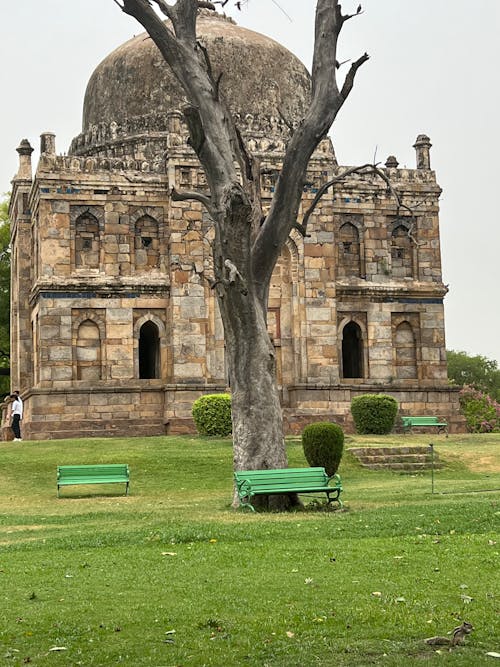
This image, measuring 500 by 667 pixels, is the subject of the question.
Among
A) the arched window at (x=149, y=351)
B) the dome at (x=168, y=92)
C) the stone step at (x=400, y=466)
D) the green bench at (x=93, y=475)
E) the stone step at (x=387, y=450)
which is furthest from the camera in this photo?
the dome at (x=168, y=92)

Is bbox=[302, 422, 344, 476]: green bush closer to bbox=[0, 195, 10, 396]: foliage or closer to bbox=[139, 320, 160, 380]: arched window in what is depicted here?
bbox=[139, 320, 160, 380]: arched window

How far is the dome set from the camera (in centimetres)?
3328

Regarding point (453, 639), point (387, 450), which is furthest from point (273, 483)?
point (387, 450)

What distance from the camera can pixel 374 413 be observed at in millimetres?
28672

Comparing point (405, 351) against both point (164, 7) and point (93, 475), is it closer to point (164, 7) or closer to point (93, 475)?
point (93, 475)

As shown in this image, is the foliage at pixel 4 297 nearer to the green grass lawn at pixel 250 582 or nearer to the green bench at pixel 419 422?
the green bench at pixel 419 422

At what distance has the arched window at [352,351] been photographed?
108ft

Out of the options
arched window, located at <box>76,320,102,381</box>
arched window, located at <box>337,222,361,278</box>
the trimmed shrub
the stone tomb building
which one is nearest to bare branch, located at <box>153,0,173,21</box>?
the trimmed shrub

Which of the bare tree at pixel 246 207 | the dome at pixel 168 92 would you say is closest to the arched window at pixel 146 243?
the dome at pixel 168 92

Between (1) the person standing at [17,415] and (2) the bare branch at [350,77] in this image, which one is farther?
(1) the person standing at [17,415]

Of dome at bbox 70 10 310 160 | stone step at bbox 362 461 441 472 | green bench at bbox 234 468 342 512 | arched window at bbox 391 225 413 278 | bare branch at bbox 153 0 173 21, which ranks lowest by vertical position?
stone step at bbox 362 461 441 472

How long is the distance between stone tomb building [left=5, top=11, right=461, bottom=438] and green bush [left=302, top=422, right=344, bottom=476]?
29.1ft

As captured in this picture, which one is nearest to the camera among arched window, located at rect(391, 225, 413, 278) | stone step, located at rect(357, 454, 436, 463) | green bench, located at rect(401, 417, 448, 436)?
stone step, located at rect(357, 454, 436, 463)

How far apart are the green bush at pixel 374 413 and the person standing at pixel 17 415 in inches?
354
